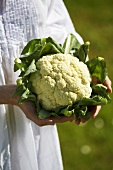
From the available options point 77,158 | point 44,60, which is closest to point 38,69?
point 44,60

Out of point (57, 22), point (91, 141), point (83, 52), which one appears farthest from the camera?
point (91, 141)

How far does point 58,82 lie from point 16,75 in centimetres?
20

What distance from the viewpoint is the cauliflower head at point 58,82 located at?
226cm

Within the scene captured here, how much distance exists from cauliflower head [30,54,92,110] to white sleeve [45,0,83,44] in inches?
12.2

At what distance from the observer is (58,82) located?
7.43 feet

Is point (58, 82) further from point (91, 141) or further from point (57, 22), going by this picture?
point (91, 141)

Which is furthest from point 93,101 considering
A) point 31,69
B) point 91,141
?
point 91,141

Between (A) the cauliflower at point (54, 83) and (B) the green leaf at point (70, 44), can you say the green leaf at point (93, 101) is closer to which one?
(A) the cauliflower at point (54, 83)

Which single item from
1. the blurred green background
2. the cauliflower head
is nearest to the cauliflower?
the cauliflower head

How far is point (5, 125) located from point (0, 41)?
0.32 m

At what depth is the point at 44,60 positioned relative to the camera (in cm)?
228

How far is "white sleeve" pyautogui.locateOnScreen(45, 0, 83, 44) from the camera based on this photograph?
8.56 feet

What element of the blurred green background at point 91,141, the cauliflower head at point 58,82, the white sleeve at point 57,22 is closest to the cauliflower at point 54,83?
the cauliflower head at point 58,82

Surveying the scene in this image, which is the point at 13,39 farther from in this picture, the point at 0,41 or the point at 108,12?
the point at 108,12
